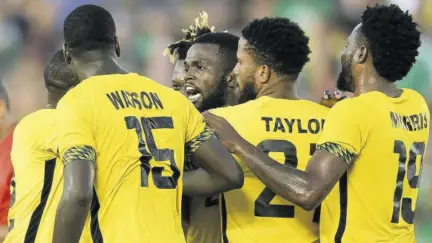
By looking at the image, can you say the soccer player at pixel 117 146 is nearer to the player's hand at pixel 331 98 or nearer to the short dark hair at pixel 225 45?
the player's hand at pixel 331 98

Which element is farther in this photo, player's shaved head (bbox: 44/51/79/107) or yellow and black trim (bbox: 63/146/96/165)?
player's shaved head (bbox: 44/51/79/107)

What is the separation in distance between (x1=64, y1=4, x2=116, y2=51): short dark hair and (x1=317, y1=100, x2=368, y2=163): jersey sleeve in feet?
3.13

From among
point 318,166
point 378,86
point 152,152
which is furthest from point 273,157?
point 152,152

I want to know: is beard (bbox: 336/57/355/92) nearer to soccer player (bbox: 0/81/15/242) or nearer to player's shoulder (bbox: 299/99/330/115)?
player's shoulder (bbox: 299/99/330/115)

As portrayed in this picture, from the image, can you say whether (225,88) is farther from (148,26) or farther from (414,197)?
(148,26)

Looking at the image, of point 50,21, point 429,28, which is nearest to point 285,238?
point 429,28

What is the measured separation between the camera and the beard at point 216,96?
15.2 ft

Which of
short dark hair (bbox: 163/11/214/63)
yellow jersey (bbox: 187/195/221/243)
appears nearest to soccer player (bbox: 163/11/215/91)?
short dark hair (bbox: 163/11/214/63)

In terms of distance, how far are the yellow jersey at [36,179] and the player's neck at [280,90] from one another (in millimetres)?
1007

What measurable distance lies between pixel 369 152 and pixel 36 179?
1374 millimetres

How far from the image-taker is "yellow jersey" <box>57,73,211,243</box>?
3.12 meters

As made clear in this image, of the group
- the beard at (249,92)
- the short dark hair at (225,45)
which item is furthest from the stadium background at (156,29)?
the beard at (249,92)

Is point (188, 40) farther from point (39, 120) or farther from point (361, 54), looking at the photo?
point (39, 120)

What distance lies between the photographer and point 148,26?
371 inches
